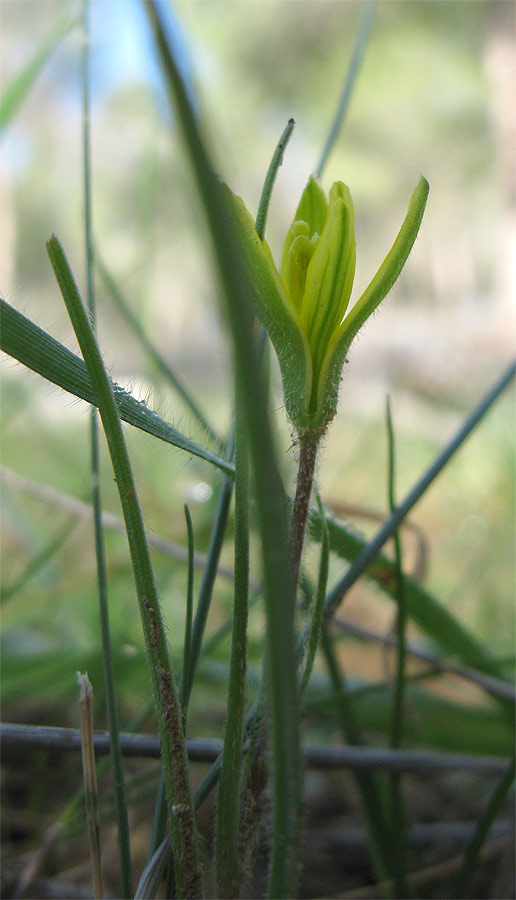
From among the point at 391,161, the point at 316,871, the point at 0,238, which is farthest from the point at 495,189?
the point at 316,871

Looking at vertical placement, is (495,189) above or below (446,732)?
above

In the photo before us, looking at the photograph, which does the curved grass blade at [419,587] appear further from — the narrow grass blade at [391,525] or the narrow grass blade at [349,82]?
the narrow grass blade at [349,82]

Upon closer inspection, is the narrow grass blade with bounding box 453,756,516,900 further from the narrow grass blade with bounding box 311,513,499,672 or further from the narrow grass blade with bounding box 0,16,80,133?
the narrow grass blade with bounding box 0,16,80,133

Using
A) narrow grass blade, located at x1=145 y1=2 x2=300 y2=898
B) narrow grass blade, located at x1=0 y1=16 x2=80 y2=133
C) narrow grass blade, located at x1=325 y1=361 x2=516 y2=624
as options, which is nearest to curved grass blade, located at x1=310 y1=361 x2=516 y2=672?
narrow grass blade, located at x1=325 y1=361 x2=516 y2=624

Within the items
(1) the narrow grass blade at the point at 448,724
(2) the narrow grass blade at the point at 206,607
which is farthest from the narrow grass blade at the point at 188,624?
(1) the narrow grass blade at the point at 448,724

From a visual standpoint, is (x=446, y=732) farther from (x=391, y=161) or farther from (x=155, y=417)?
(x=391, y=161)

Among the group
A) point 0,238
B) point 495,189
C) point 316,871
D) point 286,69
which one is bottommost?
point 316,871
